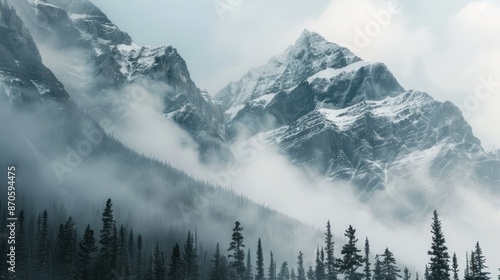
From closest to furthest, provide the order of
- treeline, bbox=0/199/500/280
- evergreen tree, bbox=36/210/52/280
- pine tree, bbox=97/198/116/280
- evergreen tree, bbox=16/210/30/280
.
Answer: treeline, bbox=0/199/500/280 → pine tree, bbox=97/198/116/280 → evergreen tree, bbox=16/210/30/280 → evergreen tree, bbox=36/210/52/280

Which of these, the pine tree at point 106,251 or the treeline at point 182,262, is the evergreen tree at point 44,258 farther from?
the pine tree at point 106,251

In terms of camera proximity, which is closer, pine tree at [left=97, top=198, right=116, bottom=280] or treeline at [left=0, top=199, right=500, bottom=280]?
treeline at [left=0, top=199, right=500, bottom=280]

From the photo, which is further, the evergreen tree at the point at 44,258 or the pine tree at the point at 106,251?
the evergreen tree at the point at 44,258

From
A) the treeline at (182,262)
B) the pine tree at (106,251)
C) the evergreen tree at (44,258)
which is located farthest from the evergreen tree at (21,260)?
Answer: the pine tree at (106,251)

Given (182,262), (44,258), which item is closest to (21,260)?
(44,258)

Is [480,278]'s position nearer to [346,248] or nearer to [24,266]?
[346,248]

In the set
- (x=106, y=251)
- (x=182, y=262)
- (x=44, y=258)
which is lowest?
(x=106, y=251)

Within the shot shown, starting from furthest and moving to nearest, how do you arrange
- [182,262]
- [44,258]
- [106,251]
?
[44,258] < [182,262] < [106,251]

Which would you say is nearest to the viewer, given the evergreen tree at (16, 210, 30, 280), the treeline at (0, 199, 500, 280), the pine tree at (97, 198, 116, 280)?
the treeline at (0, 199, 500, 280)

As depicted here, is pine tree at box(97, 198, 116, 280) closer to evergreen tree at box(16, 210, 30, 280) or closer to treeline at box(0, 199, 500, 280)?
treeline at box(0, 199, 500, 280)

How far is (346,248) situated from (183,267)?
55.4 meters

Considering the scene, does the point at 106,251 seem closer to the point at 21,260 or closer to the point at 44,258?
the point at 21,260

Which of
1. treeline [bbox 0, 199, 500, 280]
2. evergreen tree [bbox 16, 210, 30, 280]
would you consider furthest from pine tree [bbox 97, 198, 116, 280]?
evergreen tree [bbox 16, 210, 30, 280]

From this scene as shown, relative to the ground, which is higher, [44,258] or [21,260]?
[44,258]
